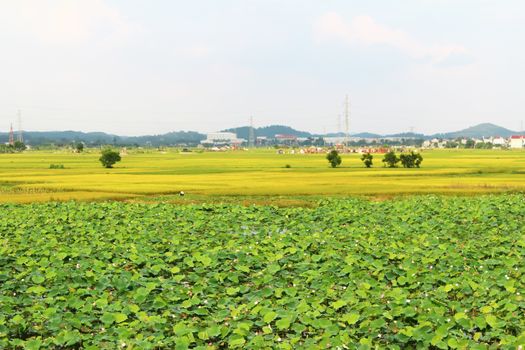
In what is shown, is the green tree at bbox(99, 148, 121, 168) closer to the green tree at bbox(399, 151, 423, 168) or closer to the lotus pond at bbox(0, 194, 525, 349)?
the green tree at bbox(399, 151, 423, 168)

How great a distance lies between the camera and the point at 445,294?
33.2ft

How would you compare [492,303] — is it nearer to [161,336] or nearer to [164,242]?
[161,336]

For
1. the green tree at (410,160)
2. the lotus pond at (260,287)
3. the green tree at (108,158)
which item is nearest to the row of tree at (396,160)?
the green tree at (410,160)

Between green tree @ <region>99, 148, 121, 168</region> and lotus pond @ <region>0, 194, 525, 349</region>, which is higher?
green tree @ <region>99, 148, 121, 168</region>

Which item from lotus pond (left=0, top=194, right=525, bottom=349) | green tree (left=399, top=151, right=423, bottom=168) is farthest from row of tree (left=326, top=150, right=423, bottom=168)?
lotus pond (left=0, top=194, right=525, bottom=349)

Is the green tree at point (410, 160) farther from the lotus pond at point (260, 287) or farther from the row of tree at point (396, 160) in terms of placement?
the lotus pond at point (260, 287)

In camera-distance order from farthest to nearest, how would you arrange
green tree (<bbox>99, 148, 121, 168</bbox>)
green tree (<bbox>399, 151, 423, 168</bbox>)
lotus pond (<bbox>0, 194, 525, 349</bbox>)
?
green tree (<bbox>399, 151, 423, 168</bbox>)
green tree (<bbox>99, 148, 121, 168</bbox>)
lotus pond (<bbox>0, 194, 525, 349</bbox>)

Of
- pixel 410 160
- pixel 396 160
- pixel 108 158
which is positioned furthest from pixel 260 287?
pixel 396 160

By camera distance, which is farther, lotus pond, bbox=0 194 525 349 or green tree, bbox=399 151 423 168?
green tree, bbox=399 151 423 168

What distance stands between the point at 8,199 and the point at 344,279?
106 feet

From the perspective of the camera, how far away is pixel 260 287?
11.3 metres

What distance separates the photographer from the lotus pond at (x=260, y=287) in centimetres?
811

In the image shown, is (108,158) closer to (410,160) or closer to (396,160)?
(396,160)

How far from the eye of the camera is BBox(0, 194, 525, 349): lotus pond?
26.6 feet
